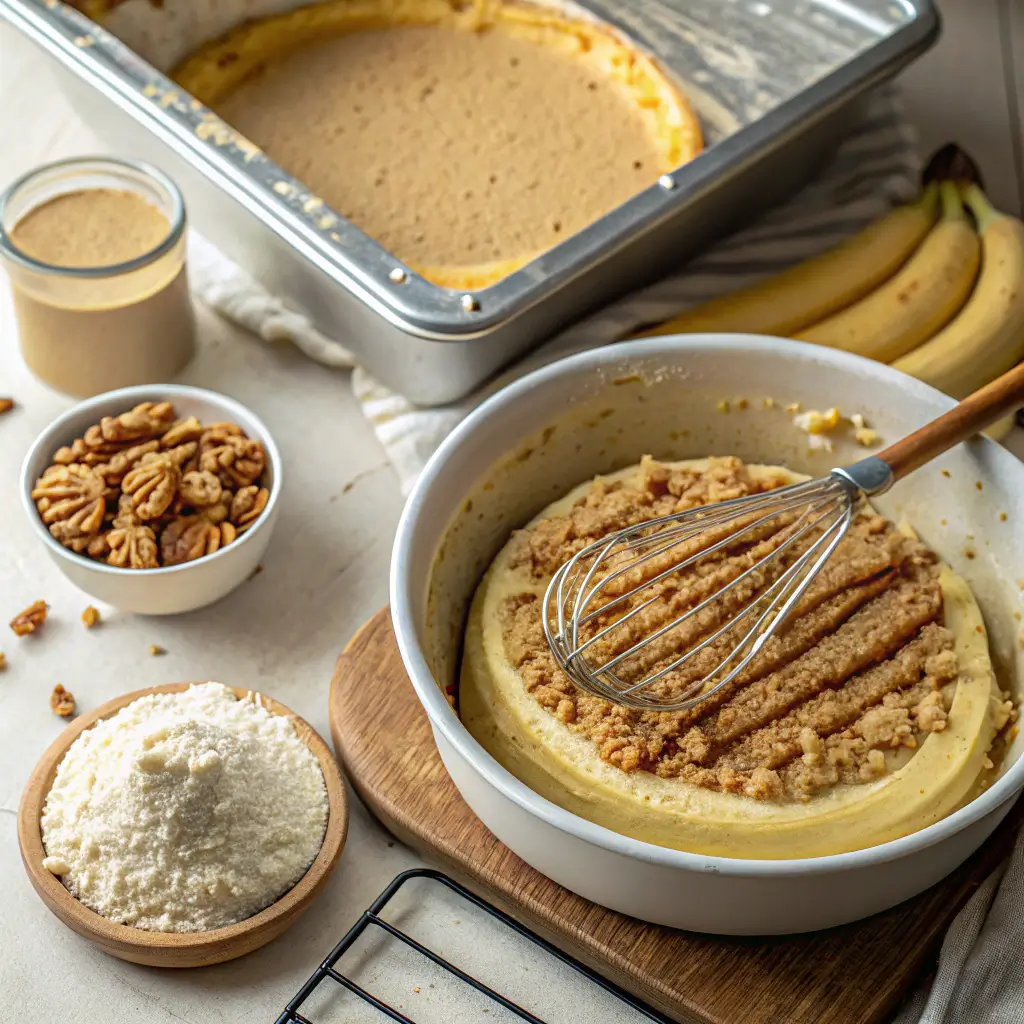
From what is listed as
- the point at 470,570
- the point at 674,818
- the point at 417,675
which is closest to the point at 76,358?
the point at 470,570

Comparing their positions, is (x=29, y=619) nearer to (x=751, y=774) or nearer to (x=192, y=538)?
(x=192, y=538)

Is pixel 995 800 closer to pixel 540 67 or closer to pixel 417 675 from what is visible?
pixel 417 675

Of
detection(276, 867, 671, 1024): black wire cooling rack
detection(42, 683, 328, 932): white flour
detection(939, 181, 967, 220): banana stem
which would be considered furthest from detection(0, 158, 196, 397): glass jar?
detection(939, 181, 967, 220): banana stem

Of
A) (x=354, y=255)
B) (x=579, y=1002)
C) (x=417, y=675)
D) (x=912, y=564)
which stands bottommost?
(x=579, y=1002)

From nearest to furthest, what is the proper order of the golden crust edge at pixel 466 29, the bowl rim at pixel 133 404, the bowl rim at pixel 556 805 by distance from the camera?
the bowl rim at pixel 556 805, the bowl rim at pixel 133 404, the golden crust edge at pixel 466 29

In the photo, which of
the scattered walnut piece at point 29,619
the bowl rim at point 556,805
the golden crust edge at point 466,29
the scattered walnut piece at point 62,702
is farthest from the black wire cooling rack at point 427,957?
the golden crust edge at point 466,29

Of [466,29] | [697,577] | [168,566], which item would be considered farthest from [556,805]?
[466,29]

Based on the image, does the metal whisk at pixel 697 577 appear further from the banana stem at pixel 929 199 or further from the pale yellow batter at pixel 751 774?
the banana stem at pixel 929 199

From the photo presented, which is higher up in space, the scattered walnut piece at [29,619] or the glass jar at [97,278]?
the glass jar at [97,278]
